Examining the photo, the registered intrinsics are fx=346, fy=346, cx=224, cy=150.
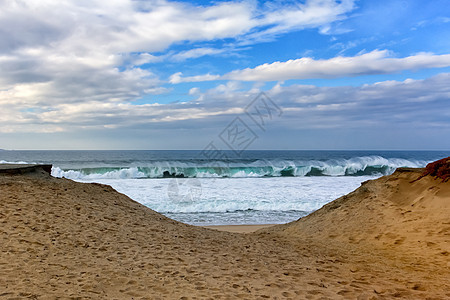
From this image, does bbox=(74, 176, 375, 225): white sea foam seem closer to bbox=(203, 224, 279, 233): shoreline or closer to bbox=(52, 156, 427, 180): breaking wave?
bbox=(203, 224, 279, 233): shoreline

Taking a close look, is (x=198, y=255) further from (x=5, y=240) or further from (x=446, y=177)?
(x=446, y=177)

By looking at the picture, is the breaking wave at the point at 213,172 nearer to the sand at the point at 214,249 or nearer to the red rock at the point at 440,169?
the sand at the point at 214,249

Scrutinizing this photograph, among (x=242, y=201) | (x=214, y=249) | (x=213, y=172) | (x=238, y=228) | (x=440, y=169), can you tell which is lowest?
(x=238, y=228)

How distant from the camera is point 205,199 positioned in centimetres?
1631

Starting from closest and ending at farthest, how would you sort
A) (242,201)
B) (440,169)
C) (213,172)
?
(440,169)
(242,201)
(213,172)

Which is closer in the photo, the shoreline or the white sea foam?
the shoreline

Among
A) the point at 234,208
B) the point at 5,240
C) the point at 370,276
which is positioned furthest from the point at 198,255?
the point at 234,208

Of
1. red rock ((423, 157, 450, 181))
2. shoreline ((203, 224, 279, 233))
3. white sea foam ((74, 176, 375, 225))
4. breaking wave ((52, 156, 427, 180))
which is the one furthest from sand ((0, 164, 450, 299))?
breaking wave ((52, 156, 427, 180))

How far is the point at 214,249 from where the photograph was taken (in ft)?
20.1

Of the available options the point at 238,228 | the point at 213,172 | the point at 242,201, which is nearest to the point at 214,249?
the point at 238,228

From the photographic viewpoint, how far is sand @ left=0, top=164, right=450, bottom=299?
4.18m

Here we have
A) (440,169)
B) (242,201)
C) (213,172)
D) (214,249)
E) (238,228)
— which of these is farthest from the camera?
(213,172)

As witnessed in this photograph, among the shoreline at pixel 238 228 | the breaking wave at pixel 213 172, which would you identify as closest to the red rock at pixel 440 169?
the shoreline at pixel 238 228

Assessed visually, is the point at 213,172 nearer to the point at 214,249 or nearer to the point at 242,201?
the point at 242,201
